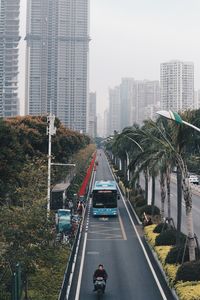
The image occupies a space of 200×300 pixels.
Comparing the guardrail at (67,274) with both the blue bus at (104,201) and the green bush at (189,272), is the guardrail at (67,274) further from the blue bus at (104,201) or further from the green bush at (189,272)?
the blue bus at (104,201)

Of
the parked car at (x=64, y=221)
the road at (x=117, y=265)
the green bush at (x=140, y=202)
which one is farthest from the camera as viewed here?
the green bush at (x=140, y=202)

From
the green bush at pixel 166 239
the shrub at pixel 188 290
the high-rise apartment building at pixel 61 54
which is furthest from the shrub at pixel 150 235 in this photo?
the high-rise apartment building at pixel 61 54

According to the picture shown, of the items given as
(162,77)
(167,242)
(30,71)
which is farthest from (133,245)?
(30,71)

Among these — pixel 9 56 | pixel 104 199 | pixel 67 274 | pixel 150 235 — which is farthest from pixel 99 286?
pixel 9 56

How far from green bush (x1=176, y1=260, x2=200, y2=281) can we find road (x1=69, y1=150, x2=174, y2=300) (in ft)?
3.37

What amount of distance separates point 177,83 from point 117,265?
118112 millimetres

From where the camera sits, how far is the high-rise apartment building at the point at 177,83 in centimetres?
12420

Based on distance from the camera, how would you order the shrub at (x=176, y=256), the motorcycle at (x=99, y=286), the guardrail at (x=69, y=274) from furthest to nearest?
the shrub at (x=176, y=256), the guardrail at (x=69, y=274), the motorcycle at (x=99, y=286)

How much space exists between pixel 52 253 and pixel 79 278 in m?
2.33

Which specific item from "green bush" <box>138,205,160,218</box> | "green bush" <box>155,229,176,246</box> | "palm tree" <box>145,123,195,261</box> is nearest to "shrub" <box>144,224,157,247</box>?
"green bush" <box>155,229,176,246</box>

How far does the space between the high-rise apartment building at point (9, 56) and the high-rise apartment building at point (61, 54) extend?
19.8 feet

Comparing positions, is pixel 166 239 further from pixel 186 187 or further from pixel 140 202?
pixel 140 202

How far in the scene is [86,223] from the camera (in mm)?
40406

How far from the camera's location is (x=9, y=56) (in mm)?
172875
